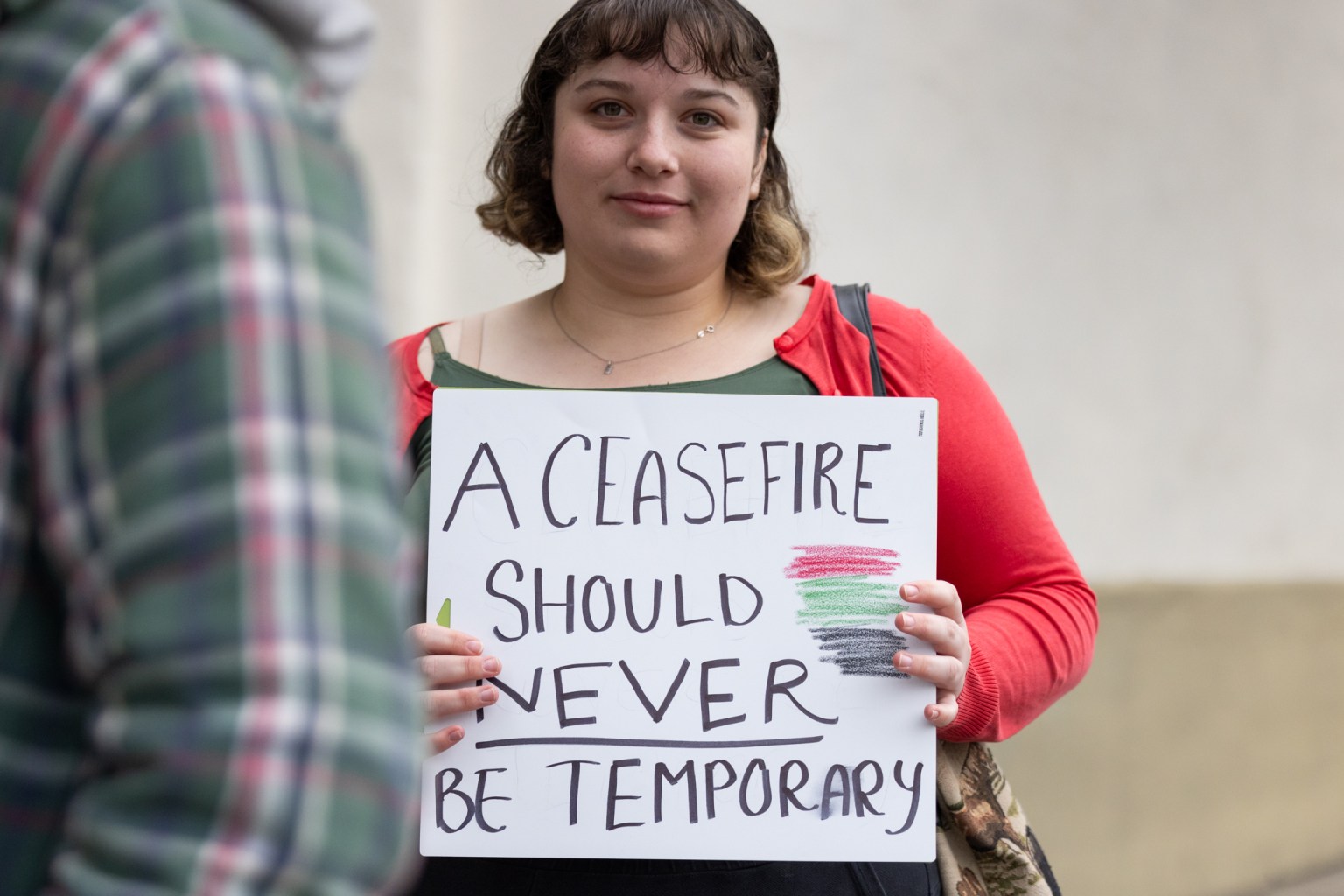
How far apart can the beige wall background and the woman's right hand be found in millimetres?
2042

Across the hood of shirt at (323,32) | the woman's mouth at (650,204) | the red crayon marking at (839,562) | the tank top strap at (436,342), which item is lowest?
the red crayon marking at (839,562)

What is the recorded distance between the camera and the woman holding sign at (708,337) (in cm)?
180

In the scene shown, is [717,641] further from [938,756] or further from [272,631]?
[272,631]

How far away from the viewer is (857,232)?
166 inches

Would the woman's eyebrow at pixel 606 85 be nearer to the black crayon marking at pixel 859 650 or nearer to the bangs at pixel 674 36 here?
the bangs at pixel 674 36

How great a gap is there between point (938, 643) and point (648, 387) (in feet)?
1.62

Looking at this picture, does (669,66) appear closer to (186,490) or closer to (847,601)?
(847,601)

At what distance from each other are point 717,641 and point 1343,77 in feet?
15.6

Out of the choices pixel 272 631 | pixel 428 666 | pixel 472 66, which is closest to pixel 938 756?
pixel 428 666

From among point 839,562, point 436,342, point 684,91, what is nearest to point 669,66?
point 684,91

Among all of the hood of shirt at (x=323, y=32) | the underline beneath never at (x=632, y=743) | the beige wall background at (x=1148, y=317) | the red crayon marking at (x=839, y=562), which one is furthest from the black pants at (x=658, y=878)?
A: the beige wall background at (x=1148, y=317)

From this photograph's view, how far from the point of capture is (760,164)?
6.57ft

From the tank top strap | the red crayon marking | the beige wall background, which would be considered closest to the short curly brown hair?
the tank top strap

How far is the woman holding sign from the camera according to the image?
70.7 inches
